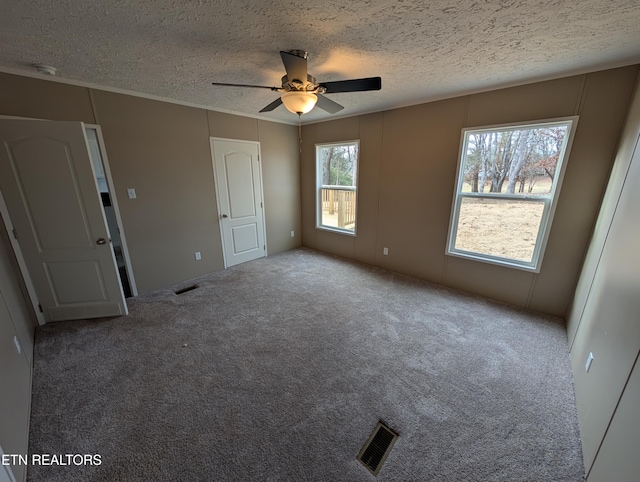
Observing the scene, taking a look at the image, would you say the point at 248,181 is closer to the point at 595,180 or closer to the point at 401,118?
the point at 401,118

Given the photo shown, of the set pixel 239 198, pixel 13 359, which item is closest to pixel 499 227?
pixel 239 198

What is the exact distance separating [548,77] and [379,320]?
295 centimetres

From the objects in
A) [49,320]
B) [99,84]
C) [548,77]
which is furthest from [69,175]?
[548,77]

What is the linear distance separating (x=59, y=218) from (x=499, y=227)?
4.79 m

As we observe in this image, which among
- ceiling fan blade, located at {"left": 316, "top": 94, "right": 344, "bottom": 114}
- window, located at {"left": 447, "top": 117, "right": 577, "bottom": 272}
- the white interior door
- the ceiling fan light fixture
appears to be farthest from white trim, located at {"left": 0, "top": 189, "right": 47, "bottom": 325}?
window, located at {"left": 447, "top": 117, "right": 577, "bottom": 272}

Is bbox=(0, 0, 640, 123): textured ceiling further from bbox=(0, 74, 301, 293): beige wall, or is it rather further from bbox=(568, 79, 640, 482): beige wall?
bbox=(568, 79, 640, 482): beige wall

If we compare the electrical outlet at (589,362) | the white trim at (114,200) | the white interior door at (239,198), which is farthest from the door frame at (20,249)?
the electrical outlet at (589,362)

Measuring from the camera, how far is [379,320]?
2.76 m

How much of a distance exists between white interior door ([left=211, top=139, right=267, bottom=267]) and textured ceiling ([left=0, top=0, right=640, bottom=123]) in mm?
1323

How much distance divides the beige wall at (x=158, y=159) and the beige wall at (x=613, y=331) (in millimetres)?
4235

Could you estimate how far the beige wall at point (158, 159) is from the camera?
2523mm

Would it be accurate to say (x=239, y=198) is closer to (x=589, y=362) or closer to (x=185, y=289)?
(x=185, y=289)

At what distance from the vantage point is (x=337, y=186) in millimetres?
4574

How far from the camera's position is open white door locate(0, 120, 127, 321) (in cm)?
225
